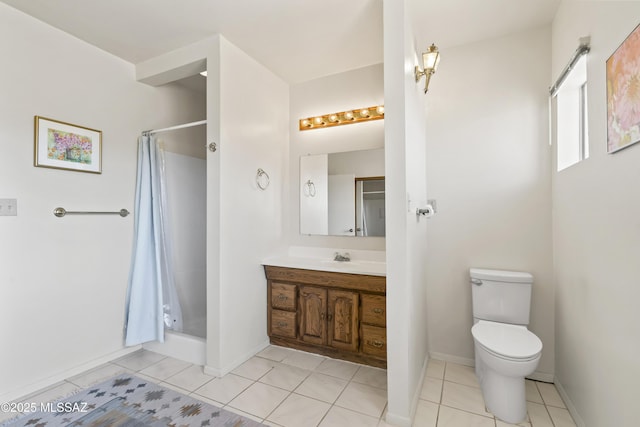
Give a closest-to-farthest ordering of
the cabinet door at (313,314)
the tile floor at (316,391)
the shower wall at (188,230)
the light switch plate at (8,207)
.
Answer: the tile floor at (316,391) → the light switch plate at (8,207) → the cabinet door at (313,314) → the shower wall at (188,230)

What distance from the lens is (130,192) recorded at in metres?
2.58

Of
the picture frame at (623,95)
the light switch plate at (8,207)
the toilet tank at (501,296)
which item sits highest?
the picture frame at (623,95)

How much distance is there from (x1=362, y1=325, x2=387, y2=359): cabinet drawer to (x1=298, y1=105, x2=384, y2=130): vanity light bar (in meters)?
1.83

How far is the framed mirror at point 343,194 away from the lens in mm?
2607

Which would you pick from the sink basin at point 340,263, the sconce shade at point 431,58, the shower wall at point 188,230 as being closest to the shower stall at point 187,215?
the shower wall at point 188,230

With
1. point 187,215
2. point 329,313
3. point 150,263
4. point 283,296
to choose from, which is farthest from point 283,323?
point 187,215

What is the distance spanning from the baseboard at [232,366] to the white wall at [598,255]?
7.26 feet

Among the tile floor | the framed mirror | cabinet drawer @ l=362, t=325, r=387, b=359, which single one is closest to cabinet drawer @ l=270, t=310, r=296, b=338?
the tile floor

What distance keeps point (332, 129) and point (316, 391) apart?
2236 millimetres

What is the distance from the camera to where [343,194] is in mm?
2725

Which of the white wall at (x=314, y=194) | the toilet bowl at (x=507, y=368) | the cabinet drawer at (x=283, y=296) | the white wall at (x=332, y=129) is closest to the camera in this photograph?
the toilet bowl at (x=507, y=368)

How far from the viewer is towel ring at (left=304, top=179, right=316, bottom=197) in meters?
2.89

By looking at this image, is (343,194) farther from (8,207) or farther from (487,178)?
(8,207)

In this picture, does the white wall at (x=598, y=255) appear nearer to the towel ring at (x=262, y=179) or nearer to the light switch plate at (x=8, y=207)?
the towel ring at (x=262, y=179)
